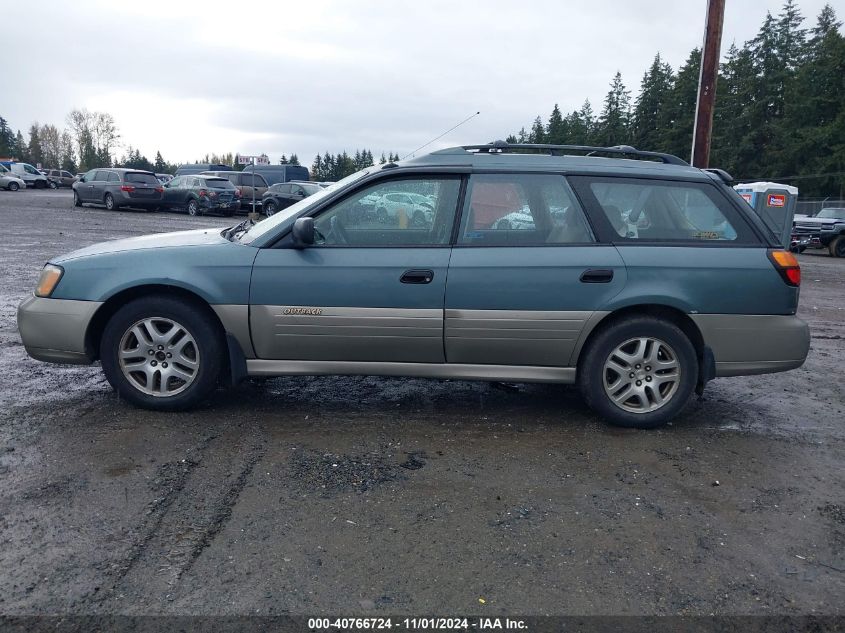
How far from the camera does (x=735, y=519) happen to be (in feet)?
11.3

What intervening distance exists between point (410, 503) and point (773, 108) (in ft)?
204

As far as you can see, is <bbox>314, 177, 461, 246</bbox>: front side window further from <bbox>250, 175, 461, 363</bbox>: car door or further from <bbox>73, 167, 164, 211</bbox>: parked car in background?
<bbox>73, 167, 164, 211</bbox>: parked car in background

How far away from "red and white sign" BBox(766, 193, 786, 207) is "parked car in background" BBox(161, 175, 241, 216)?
20291 mm

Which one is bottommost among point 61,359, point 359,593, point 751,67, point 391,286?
point 359,593

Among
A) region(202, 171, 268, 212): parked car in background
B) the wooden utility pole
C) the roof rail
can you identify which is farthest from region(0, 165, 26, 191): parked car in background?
the roof rail

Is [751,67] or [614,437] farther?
[751,67]

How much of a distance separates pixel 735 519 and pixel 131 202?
2989 cm

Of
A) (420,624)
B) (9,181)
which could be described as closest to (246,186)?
(9,181)

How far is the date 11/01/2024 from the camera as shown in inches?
99.6

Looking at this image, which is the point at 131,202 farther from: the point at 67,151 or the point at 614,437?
the point at 67,151

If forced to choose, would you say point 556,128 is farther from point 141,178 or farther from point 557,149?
point 557,149

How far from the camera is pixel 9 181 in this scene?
4806 centimetres

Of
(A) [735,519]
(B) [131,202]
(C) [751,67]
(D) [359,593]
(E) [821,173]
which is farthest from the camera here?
(C) [751,67]

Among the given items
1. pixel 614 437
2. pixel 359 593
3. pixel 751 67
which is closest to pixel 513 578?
pixel 359 593
